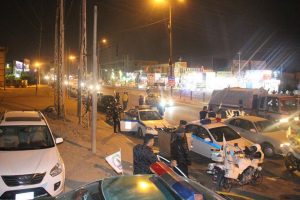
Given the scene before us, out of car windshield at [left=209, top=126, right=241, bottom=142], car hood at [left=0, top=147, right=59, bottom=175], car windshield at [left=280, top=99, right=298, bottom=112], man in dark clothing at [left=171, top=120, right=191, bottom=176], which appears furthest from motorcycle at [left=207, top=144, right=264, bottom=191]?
car windshield at [left=280, top=99, right=298, bottom=112]

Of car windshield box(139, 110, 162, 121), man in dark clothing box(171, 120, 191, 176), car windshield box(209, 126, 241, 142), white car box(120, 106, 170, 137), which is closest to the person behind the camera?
man in dark clothing box(171, 120, 191, 176)

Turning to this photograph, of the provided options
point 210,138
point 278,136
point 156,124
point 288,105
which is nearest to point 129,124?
point 156,124

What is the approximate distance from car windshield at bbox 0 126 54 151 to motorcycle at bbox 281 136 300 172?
23.6ft

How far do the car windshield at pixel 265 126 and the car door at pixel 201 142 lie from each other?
250 centimetres

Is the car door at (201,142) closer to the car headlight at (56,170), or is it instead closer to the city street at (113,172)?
the city street at (113,172)

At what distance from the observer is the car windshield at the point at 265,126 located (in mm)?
14645

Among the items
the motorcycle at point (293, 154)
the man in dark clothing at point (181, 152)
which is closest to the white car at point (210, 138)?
the motorcycle at point (293, 154)

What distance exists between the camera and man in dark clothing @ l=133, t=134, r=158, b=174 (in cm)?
679

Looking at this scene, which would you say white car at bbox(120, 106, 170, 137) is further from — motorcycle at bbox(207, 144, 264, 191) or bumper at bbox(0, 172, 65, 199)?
bumper at bbox(0, 172, 65, 199)

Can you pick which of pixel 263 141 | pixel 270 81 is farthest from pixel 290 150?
pixel 270 81

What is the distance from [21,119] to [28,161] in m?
2.24

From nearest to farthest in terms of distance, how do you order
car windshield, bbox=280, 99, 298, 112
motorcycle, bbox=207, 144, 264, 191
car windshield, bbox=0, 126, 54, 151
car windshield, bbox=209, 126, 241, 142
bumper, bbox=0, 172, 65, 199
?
bumper, bbox=0, 172, 65, 199 < car windshield, bbox=0, 126, 54, 151 < motorcycle, bbox=207, 144, 264, 191 < car windshield, bbox=209, 126, 241, 142 < car windshield, bbox=280, 99, 298, 112

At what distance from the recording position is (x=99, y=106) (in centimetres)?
3150

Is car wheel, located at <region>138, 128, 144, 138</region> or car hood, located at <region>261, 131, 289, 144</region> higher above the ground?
car hood, located at <region>261, 131, 289, 144</region>
